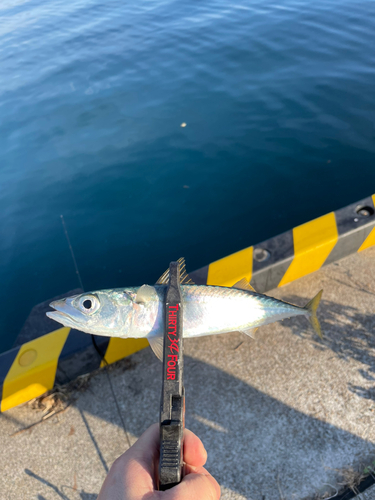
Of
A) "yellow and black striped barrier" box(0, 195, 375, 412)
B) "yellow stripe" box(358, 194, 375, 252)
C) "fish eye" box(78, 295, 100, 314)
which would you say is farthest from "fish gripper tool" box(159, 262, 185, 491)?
"yellow stripe" box(358, 194, 375, 252)

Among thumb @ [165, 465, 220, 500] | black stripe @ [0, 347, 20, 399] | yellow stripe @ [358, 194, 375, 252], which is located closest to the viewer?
thumb @ [165, 465, 220, 500]

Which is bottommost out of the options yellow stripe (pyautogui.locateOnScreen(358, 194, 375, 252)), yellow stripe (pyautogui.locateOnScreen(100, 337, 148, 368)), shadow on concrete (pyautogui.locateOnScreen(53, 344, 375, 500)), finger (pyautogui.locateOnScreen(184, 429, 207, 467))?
shadow on concrete (pyautogui.locateOnScreen(53, 344, 375, 500))

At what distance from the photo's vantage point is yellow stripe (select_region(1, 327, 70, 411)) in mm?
3236

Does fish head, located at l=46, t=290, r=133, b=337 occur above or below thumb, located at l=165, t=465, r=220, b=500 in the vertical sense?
above

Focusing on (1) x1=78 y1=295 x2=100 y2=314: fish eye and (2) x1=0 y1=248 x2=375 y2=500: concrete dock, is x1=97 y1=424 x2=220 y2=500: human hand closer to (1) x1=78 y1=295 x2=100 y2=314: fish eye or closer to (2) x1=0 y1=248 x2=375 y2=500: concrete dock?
(1) x1=78 y1=295 x2=100 y2=314: fish eye

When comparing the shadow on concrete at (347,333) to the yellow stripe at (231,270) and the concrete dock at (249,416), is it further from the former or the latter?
the yellow stripe at (231,270)

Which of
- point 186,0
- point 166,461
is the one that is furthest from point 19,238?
point 186,0

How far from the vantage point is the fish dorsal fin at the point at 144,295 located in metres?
1.81

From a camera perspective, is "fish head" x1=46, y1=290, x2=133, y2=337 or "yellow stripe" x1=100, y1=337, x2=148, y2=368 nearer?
"fish head" x1=46, y1=290, x2=133, y2=337

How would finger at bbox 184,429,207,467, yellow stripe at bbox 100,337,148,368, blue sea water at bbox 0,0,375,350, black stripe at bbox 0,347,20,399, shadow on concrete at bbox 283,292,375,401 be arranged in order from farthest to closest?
blue sea water at bbox 0,0,375,350 < yellow stripe at bbox 100,337,148,368 < shadow on concrete at bbox 283,292,375,401 < black stripe at bbox 0,347,20,399 < finger at bbox 184,429,207,467

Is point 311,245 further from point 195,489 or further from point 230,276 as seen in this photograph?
point 195,489

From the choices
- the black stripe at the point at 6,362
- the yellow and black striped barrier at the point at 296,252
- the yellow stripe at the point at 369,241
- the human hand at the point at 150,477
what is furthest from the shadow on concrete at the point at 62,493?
the yellow stripe at the point at 369,241

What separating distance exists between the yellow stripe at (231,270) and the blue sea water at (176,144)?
1.66 meters

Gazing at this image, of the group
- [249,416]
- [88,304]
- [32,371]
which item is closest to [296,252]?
[249,416]
